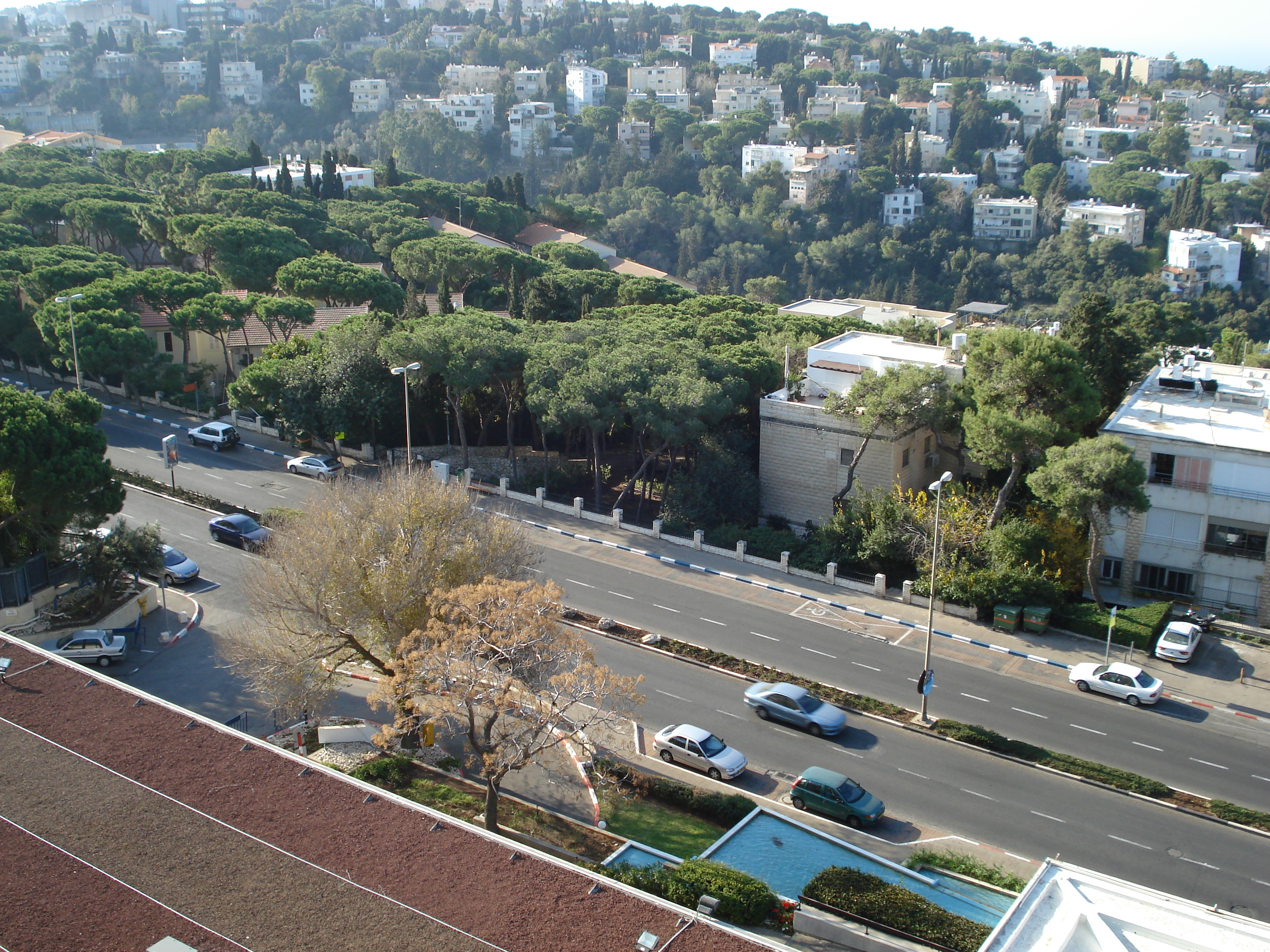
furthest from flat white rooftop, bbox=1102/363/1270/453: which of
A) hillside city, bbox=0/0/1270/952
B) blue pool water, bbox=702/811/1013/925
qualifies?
blue pool water, bbox=702/811/1013/925

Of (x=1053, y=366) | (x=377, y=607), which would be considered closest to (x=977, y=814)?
(x=377, y=607)

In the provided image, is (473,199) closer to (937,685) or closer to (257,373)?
(257,373)

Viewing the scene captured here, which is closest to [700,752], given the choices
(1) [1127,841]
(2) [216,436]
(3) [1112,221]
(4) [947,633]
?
(1) [1127,841]

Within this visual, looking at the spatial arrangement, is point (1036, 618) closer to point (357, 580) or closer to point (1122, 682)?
point (1122, 682)

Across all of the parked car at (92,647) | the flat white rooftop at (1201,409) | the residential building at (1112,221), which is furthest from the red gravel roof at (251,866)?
the residential building at (1112,221)

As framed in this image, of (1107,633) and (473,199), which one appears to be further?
(473,199)

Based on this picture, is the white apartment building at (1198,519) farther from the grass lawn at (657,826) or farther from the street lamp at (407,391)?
the street lamp at (407,391)

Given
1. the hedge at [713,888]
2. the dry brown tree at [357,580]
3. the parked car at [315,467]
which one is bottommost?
the parked car at [315,467]
